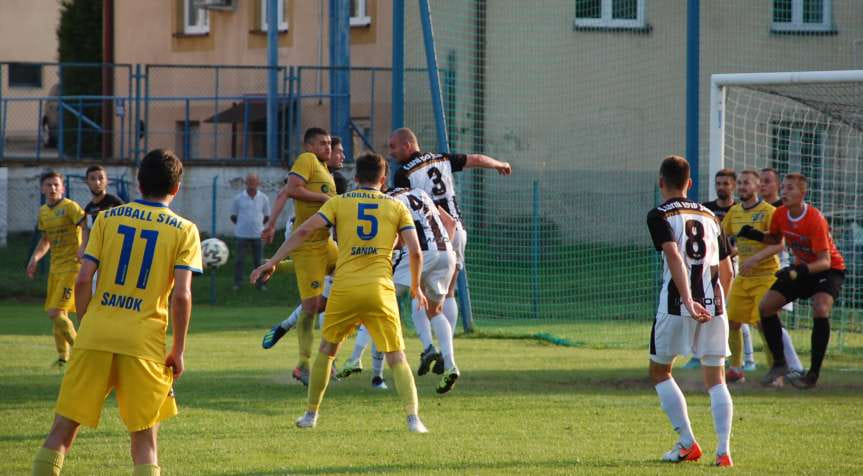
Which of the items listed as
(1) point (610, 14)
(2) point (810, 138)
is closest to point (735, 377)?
(2) point (810, 138)

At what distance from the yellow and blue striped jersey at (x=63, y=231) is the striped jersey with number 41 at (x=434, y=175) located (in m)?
4.01

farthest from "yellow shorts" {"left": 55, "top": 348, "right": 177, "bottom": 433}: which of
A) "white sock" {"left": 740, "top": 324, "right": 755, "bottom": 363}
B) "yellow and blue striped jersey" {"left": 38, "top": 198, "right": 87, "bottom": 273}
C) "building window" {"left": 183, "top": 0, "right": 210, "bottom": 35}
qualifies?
"building window" {"left": 183, "top": 0, "right": 210, "bottom": 35}

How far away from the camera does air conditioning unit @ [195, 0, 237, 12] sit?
31094mm

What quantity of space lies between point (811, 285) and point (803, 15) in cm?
936

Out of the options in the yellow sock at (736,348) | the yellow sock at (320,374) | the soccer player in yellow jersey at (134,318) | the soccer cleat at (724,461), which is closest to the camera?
the soccer player in yellow jersey at (134,318)

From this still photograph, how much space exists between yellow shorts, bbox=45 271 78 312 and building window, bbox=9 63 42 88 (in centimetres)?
3653

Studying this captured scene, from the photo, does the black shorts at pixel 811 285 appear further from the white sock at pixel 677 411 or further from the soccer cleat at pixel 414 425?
the soccer cleat at pixel 414 425

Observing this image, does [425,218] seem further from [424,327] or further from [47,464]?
[47,464]

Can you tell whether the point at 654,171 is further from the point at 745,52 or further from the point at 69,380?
the point at 69,380

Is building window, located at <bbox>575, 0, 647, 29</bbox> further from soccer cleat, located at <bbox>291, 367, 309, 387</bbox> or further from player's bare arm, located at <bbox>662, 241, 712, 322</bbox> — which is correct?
player's bare arm, located at <bbox>662, 241, 712, 322</bbox>

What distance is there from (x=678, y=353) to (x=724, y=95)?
579 cm

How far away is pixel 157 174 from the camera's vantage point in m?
6.18

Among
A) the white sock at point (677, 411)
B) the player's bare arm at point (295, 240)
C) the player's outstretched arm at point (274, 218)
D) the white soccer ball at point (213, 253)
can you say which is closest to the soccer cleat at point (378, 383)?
the player's outstretched arm at point (274, 218)

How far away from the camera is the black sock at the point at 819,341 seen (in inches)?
464
